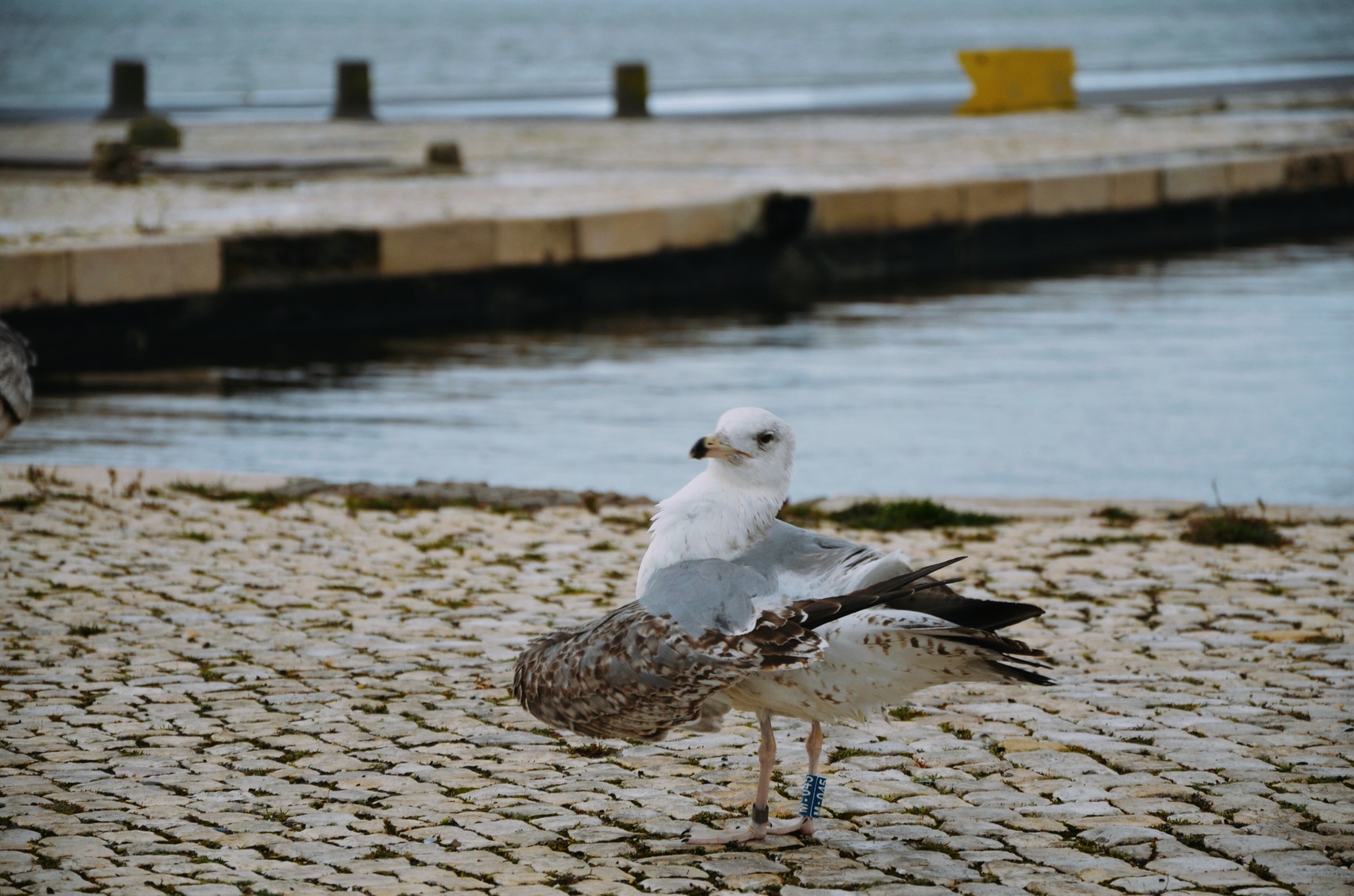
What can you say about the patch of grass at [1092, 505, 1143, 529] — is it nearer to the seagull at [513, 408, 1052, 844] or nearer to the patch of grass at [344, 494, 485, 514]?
the patch of grass at [344, 494, 485, 514]

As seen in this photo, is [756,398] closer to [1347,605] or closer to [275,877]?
[1347,605]

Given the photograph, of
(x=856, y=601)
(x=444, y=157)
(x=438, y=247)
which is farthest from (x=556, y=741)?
(x=444, y=157)

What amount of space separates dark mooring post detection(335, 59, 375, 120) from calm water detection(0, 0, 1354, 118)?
15.0ft

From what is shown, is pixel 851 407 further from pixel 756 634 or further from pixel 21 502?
pixel 756 634

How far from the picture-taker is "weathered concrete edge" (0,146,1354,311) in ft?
42.2

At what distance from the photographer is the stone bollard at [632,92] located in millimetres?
30406

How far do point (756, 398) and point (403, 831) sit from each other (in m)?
7.76

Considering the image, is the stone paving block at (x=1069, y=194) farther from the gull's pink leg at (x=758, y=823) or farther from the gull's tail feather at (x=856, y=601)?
the gull's tail feather at (x=856, y=601)

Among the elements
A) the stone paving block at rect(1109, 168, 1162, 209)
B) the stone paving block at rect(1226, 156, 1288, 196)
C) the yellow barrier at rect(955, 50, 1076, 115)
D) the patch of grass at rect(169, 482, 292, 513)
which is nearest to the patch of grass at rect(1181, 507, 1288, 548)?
the patch of grass at rect(169, 482, 292, 513)

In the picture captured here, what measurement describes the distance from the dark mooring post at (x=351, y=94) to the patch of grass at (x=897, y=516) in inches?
989

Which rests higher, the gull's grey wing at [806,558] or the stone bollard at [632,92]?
the stone bollard at [632,92]

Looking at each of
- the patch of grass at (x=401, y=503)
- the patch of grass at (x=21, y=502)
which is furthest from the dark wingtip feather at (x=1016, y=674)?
the patch of grass at (x=21, y=502)

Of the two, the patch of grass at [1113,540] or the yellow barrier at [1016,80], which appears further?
the yellow barrier at [1016,80]

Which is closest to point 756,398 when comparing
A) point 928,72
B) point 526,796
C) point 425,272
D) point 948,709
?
point 425,272
